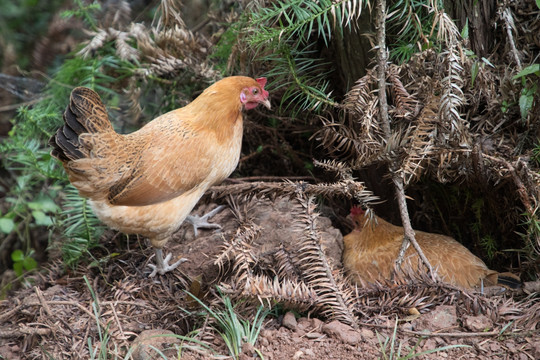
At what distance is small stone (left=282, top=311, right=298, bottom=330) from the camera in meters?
2.58

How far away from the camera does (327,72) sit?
3475mm

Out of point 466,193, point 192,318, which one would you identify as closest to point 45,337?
point 192,318

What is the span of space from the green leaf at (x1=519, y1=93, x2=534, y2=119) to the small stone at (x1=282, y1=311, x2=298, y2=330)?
1.83m

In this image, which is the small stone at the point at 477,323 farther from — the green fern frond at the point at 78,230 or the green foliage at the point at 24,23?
the green foliage at the point at 24,23

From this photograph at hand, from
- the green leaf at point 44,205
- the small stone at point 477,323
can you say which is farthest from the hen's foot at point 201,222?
the small stone at point 477,323

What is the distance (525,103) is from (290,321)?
1899 millimetres

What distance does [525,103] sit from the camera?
284 cm

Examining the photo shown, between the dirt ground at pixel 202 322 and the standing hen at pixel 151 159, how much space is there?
0.25 metres

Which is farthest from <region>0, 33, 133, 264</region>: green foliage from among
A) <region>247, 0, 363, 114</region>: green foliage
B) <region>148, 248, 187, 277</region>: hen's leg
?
<region>247, 0, 363, 114</region>: green foliage

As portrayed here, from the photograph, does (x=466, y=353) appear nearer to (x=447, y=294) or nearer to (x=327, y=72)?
(x=447, y=294)

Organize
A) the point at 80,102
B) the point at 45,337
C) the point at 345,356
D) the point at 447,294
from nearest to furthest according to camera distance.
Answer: the point at 345,356 < the point at 447,294 < the point at 45,337 < the point at 80,102

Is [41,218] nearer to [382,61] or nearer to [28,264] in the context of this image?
[28,264]

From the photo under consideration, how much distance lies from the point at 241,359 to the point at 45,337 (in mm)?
1293

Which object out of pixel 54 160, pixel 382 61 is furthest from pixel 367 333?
pixel 54 160
